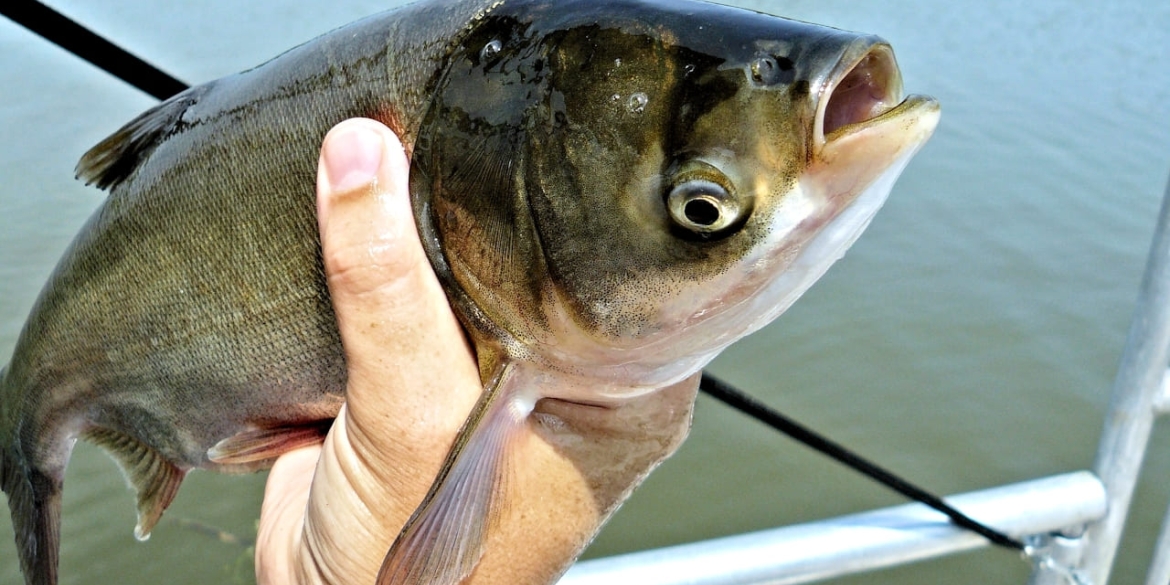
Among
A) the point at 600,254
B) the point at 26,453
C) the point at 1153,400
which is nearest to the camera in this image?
the point at 600,254

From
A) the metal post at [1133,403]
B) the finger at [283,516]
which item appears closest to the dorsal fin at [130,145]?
the finger at [283,516]

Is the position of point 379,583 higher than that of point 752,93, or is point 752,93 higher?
point 752,93

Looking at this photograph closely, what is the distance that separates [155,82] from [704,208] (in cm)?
160

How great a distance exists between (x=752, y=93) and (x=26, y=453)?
7.67 feet

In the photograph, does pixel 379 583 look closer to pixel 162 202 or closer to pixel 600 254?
pixel 600 254

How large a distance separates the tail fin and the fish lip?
2.41 metres

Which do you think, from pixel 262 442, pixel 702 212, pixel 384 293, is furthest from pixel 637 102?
pixel 262 442

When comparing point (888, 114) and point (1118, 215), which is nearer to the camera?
point (888, 114)

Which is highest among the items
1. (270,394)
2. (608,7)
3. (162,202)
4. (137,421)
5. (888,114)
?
(608,7)

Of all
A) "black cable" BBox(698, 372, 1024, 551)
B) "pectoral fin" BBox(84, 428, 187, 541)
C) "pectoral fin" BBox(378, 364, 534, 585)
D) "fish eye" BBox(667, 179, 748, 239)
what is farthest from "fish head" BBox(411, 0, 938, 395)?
"pectoral fin" BBox(84, 428, 187, 541)

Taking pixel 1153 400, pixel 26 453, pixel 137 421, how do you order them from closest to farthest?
1. pixel 137 421
2. pixel 26 453
3. pixel 1153 400

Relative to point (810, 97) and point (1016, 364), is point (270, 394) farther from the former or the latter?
point (1016, 364)

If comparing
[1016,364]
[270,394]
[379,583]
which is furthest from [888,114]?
[1016,364]

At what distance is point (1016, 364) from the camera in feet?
22.2
